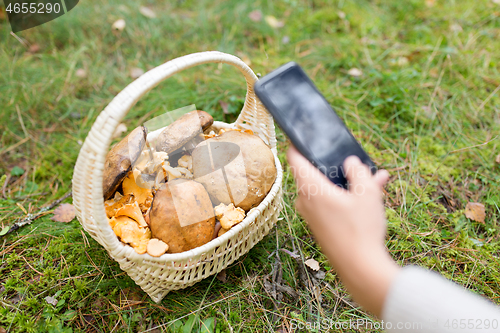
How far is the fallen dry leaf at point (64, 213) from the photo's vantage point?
226 centimetres

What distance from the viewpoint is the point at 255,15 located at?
420 cm

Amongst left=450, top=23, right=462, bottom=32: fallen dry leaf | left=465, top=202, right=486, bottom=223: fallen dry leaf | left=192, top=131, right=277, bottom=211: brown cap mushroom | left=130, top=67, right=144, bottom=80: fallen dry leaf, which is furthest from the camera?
left=450, top=23, right=462, bottom=32: fallen dry leaf

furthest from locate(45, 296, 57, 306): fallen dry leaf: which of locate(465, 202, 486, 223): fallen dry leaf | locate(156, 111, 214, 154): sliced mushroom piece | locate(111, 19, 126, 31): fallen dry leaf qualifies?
locate(111, 19, 126, 31): fallen dry leaf

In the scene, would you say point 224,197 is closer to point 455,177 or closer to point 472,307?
point 472,307

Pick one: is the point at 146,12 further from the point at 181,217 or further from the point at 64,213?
the point at 181,217

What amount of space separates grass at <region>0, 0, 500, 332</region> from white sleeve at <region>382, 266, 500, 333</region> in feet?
3.35

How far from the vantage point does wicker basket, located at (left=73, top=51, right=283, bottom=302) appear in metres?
1.33

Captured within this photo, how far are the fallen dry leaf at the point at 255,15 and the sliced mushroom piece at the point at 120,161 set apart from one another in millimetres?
2993

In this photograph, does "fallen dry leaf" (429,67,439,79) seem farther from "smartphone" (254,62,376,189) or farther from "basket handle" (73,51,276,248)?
"basket handle" (73,51,276,248)

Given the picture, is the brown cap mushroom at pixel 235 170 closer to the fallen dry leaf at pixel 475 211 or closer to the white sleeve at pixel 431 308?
the white sleeve at pixel 431 308

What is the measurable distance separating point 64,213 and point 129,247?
118 centimetres

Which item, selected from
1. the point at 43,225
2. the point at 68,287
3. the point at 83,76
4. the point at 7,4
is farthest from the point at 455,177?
the point at 7,4

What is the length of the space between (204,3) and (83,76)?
213 centimetres

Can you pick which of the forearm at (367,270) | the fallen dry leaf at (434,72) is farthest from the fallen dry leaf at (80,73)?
the fallen dry leaf at (434,72)
